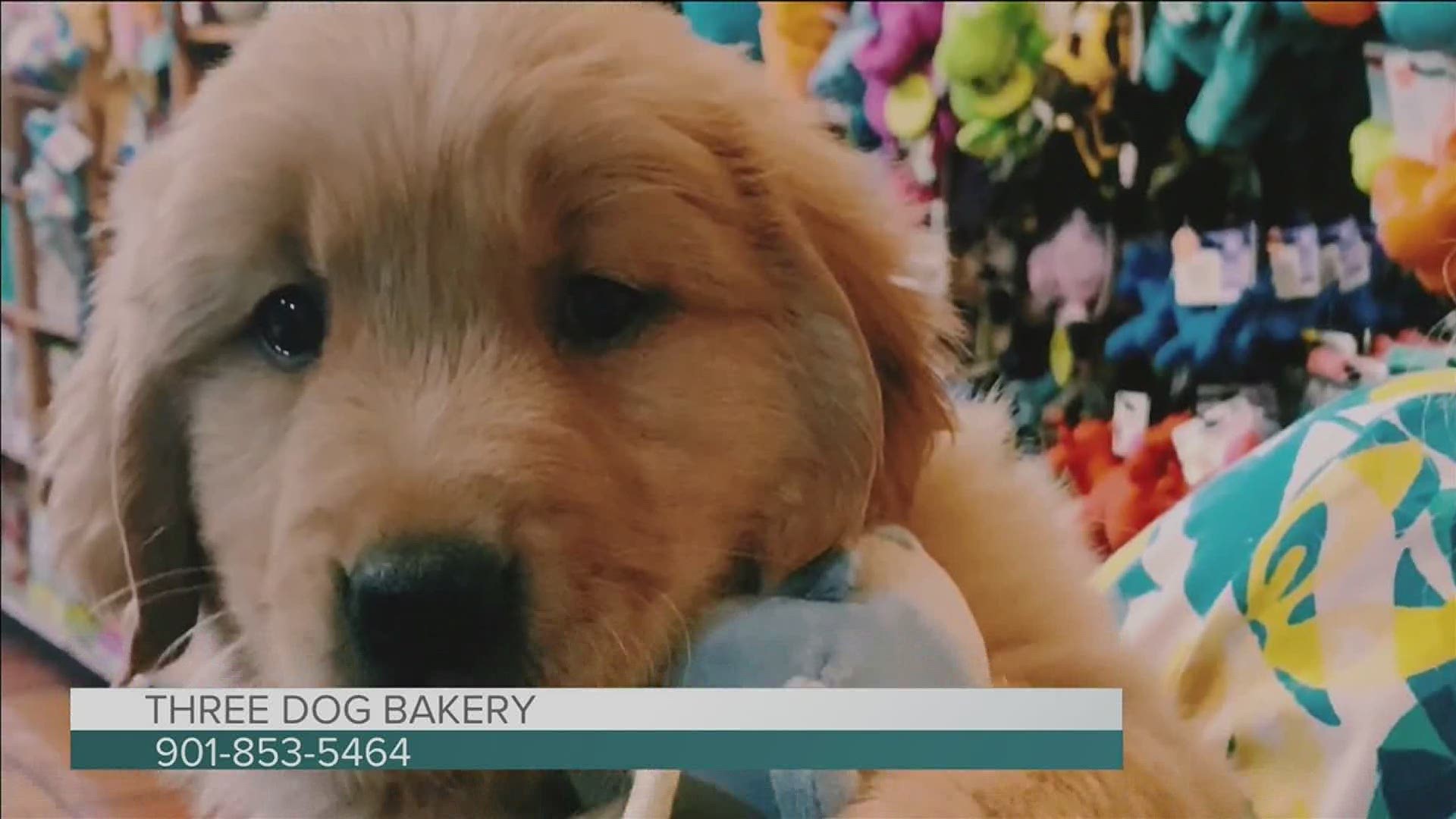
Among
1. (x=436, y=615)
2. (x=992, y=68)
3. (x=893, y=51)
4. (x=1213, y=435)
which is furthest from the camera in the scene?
(x=893, y=51)

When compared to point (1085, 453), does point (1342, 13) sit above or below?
above

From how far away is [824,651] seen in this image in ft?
2.58

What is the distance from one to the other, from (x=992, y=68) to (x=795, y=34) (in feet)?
1.01

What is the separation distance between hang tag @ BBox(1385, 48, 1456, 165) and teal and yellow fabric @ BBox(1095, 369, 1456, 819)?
17cm

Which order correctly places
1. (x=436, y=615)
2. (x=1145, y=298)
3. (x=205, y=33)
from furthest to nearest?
1. (x=205, y=33)
2. (x=1145, y=298)
3. (x=436, y=615)

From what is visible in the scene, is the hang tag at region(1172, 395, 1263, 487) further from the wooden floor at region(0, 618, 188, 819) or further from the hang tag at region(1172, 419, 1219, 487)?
the wooden floor at region(0, 618, 188, 819)

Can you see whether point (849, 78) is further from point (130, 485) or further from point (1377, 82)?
point (130, 485)

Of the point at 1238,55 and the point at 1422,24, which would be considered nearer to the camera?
the point at 1422,24

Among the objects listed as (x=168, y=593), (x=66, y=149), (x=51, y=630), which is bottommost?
(x=51, y=630)

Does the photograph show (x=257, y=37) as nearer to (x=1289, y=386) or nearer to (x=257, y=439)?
(x=257, y=439)

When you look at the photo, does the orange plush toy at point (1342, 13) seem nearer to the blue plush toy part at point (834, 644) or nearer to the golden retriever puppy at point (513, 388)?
the golden retriever puppy at point (513, 388)

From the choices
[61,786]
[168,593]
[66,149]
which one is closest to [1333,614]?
[168,593]

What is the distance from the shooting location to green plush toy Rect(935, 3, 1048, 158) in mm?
1688

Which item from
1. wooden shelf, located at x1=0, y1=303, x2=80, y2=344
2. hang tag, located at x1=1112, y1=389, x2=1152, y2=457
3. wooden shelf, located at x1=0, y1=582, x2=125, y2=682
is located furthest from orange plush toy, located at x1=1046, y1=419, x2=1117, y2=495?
wooden shelf, located at x1=0, y1=303, x2=80, y2=344
